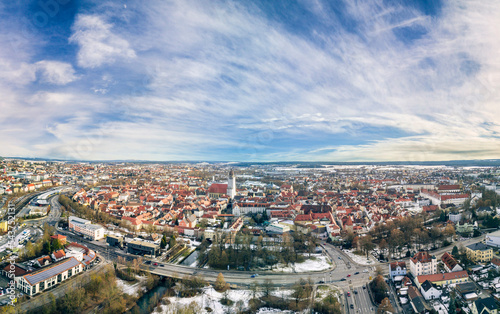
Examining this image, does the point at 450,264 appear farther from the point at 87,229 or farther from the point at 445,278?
the point at 87,229

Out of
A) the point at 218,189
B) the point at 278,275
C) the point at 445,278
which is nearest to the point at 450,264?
the point at 445,278

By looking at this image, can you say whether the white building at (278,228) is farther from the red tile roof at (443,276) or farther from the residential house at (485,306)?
the residential house at (485,306)

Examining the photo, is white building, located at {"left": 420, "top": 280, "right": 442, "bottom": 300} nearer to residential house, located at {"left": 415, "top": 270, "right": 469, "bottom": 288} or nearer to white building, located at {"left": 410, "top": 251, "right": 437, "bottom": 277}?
residential house, located at {"left": 415, "top": 270, "right": 469, "bottom": 288}

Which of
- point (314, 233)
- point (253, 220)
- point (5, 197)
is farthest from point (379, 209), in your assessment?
point (5, 197)

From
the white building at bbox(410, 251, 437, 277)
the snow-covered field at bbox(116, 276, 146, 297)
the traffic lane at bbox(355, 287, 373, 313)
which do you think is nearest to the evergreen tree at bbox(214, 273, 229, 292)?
the snow-covered field at bbox(116, 276, 146, 297)

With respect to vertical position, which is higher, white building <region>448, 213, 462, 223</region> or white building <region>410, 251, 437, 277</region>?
white building <region>448, 213, 462, 223</region>

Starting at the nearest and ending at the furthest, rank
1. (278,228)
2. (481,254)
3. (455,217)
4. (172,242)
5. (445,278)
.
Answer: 1. (445,278)
2. (481,254)
3. (172,242)
4. (278,228)
5. (455,217)
